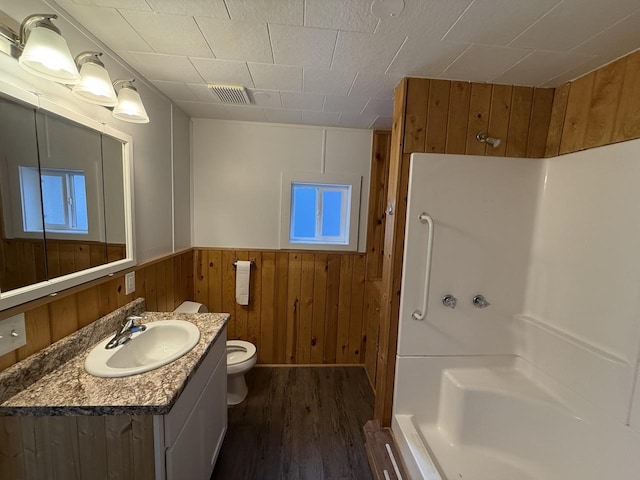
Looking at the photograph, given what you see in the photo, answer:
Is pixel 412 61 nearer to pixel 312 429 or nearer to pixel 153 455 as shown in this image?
pixel 153 455

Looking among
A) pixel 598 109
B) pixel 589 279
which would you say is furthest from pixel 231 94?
pixel 589 279

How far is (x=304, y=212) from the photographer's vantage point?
8.43 feet

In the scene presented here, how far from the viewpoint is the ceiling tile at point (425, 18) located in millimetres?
952

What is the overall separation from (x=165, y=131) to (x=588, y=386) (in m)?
2.95

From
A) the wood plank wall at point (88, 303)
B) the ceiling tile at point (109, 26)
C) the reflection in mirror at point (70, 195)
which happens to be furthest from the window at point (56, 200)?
the ceiling tile at point (109, 26)

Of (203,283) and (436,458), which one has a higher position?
(203,283)

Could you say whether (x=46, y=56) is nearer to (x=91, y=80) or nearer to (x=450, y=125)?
(x=91, y=80)

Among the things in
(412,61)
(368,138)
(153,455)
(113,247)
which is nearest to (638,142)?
(412,61)

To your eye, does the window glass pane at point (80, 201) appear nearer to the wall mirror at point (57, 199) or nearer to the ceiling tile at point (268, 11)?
the wall mirror at point (57, 199)

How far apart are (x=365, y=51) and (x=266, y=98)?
2.78 ft

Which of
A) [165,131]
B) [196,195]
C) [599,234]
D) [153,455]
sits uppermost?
[165,131]

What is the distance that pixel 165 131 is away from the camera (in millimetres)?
1912

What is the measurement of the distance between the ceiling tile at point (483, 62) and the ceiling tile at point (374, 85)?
0.28 metres

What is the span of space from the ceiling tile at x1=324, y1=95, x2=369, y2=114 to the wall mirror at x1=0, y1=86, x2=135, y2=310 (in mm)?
1278
